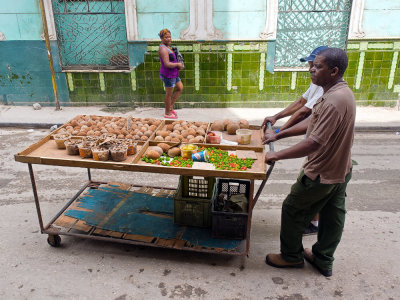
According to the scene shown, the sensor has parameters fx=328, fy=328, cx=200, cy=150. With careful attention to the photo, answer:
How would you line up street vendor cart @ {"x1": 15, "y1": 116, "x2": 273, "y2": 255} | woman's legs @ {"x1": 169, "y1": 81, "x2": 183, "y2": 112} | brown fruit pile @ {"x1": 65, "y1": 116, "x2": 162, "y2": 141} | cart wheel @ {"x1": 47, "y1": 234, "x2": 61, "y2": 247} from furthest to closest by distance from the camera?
woman's legs @ {"x1": 169, "y1": 81, "x2": 183, "y2": 112} → brown fruit pile @ {"x1": 65, "y1": 116, "x2": 162, "y2": 141} → cart wheel @ {"x1": 47, "y1": 234, "x2": 61, "y2": 247} → street vendor cart @ {"x1": 15, "y1": 116, "x2": 273, "y2": 255}

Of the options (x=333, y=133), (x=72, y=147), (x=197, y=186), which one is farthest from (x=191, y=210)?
(x=333, y=133)

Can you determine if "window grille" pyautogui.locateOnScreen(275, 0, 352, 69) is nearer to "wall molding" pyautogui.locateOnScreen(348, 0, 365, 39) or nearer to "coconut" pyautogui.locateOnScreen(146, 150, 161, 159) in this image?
"wall molding" pyautogui.locateOnScreen(348, 0, 365, 39)

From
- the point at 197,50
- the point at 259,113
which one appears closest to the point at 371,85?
the point at 259,113

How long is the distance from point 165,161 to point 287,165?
10.2ft

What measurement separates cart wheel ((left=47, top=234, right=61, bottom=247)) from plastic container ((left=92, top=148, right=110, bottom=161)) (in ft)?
3.56

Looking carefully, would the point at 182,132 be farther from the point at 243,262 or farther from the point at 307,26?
the point at 307,26

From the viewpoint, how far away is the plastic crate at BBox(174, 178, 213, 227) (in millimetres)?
3629

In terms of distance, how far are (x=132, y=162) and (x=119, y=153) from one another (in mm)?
149

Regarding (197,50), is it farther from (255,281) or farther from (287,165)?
(255,281)

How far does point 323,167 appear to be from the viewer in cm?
273

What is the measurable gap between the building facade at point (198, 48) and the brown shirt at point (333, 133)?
19.2 feet

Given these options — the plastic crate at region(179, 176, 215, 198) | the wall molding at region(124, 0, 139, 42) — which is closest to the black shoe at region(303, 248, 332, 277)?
the plastic crate at region(179, 176, 215, 198)

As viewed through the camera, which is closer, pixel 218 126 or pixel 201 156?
pixel 201 156

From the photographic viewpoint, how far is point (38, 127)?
755cm
